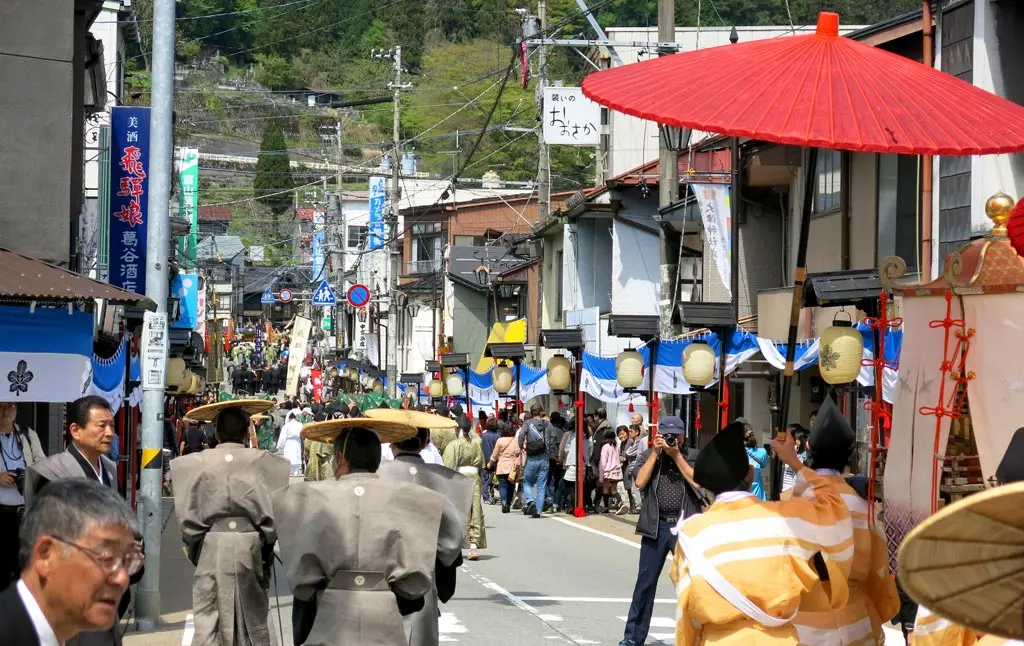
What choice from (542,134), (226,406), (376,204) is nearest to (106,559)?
(226,406)

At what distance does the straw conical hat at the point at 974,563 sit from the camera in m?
2.79

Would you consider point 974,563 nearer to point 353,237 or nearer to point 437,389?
point 437,389

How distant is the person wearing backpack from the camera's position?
2545 cm

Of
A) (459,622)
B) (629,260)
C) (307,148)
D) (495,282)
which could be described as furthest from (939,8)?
(307,148)

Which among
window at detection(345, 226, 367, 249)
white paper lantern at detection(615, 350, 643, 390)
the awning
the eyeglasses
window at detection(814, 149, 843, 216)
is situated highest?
window at detection(345, 226, 367, 249)

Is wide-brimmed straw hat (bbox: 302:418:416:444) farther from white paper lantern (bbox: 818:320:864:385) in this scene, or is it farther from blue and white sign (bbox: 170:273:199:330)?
blue and white sign (bbox: 170:273:199:330)

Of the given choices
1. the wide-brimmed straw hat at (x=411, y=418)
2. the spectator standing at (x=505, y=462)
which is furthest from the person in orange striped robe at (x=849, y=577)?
the spectator standing at (x=505, y=462)

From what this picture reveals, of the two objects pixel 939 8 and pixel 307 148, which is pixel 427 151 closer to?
pixel 307 148

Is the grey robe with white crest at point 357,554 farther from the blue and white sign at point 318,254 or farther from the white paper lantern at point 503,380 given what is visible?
the blue and white sign at point 318,254

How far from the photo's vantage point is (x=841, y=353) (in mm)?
13906

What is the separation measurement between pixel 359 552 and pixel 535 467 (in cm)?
1858

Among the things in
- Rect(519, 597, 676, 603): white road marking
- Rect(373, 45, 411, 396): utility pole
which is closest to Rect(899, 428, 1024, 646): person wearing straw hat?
Rect(519, 597, 676, 603): white road marking

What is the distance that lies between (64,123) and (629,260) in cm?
2201

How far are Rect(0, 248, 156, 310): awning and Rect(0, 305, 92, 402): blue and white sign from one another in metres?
0.35
